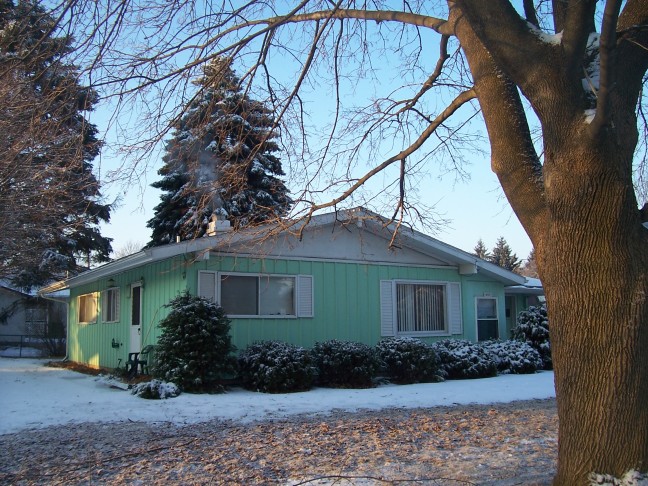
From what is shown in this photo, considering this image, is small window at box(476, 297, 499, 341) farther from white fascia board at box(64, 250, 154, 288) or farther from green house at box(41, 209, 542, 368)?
white fascia board at box(64, 250, 154, 288)

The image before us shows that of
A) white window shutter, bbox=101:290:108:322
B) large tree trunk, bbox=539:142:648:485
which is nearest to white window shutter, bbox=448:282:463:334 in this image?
white window shutter, bbox=101:290:108:322

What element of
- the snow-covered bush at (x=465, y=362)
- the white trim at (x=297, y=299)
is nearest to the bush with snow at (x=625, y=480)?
the white trim at (x=297, y=299)

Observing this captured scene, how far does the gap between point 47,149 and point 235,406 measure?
498 centimetres

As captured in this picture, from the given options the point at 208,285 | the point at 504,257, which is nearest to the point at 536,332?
the point at 208,285

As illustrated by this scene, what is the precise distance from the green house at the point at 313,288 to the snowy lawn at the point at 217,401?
6.66 ft

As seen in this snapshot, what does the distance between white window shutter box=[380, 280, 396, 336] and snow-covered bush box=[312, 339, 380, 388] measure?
2459mm

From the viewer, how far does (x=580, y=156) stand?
Result: 468cm

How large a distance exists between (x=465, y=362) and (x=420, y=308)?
7.74ft

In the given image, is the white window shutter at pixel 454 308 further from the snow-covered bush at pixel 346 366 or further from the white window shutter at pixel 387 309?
the snow-covered bush at pixel 346 366

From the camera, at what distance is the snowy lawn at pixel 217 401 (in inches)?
364

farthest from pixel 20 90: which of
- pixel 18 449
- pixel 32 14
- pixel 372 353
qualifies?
pixel 372 353

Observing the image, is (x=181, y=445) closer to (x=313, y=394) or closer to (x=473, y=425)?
(x=473, y=425)

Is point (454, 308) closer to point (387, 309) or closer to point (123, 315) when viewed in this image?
point (387, 309)

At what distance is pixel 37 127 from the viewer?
7805mm
